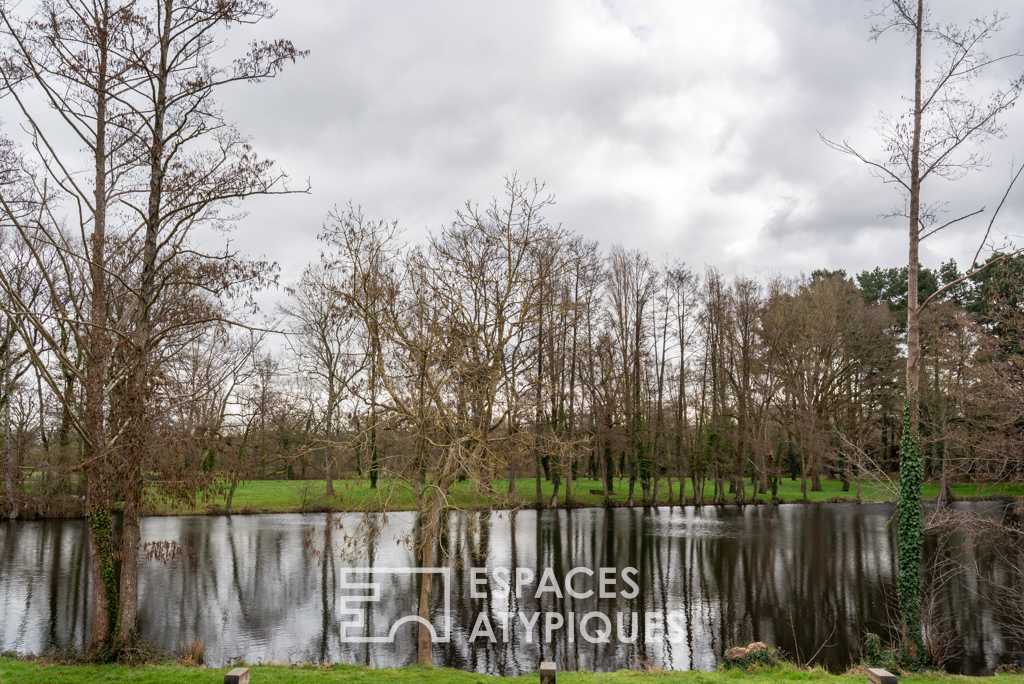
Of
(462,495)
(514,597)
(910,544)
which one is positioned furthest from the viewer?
(462,495)

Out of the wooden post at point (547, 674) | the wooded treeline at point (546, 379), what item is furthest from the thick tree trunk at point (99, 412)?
the wooden post at point (547, 674)

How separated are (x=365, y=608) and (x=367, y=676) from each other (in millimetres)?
6755

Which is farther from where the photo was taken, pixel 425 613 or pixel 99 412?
pixel 425 613

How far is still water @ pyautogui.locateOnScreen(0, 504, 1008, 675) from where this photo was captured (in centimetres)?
1256

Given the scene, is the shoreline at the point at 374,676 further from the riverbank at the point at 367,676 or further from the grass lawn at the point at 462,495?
the grass lawn at the point at 462,495

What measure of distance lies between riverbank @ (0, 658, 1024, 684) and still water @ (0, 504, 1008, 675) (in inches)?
67.0

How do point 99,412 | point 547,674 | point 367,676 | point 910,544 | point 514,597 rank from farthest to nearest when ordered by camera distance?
point 514,597, point 910,544, point 99,412, point 367,676, point 547,674

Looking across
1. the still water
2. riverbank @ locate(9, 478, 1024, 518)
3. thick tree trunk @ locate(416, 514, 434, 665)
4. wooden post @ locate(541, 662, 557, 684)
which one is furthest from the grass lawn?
wooden post @ locate(541, 662, 557, 684)

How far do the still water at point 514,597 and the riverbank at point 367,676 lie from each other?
170cm

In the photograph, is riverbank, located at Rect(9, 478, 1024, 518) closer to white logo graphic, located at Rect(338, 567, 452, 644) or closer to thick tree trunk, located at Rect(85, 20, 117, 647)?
white logo graphic, located at Rect(338, 567, 452, 644)

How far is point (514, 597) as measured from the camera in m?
16.5

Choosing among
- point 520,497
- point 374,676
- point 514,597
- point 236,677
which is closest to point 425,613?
point 374,676

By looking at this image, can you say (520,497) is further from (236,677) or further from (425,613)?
(236,677)

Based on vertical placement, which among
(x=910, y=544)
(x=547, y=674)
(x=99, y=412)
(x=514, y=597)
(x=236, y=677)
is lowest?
(x=514, y=597)
